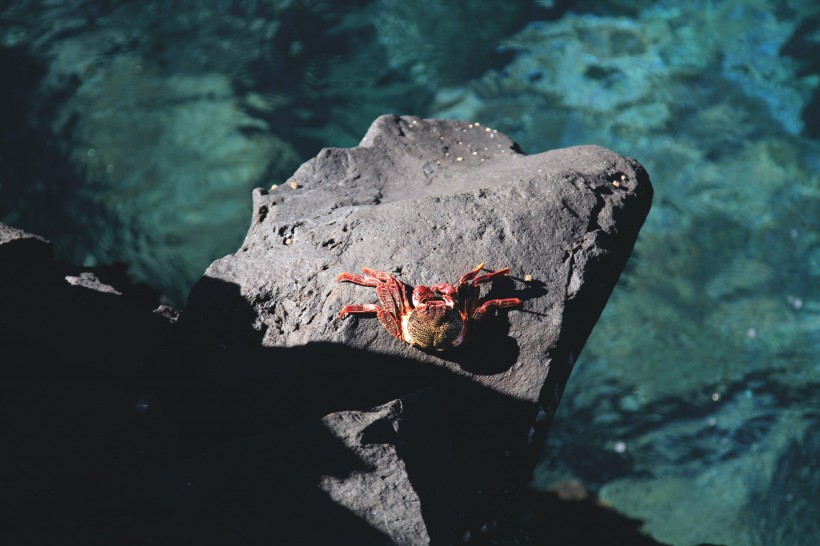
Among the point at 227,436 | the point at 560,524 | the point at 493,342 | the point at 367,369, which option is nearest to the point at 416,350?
the point at 367,369

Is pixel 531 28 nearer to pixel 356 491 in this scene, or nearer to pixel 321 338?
pixel 321 338

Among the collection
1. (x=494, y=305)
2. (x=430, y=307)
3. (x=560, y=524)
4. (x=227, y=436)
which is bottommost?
(x=560, y=524)

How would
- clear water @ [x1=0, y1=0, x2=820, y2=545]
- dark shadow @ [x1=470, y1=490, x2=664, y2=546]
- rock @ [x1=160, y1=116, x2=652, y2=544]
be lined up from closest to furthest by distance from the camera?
1. rock @ [x1=160, y1=116, x2=652, y2=544]
2. dark shadow @ [x1=470, y1=490, x2=664, y2=546]
3. clear water @ [x1=0, y1=0, x2=820, y2=545]

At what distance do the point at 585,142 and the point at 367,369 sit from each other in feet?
17.2

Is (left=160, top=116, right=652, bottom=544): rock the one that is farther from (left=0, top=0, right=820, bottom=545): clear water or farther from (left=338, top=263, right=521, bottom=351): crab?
(left=0, top=0, right=820, bottom=545): clear water

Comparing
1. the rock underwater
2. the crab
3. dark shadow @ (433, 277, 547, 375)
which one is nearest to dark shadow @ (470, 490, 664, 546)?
the rock underwater

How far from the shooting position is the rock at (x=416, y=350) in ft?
12.5

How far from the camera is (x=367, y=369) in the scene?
3.85 metres

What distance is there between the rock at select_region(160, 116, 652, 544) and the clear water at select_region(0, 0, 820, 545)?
3.09 m

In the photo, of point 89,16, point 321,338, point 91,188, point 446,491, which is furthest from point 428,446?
point 89,16

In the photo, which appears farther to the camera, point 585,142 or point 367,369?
point 585,142

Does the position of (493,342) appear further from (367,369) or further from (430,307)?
(367,369)

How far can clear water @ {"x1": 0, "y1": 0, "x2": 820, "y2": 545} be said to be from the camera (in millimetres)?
6996

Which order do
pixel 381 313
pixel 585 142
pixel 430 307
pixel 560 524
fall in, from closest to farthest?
1. pixel 430 307
2. pixel 381 313
3. pixel 560 524
4. pixel 585 142
